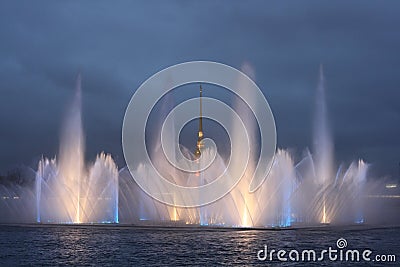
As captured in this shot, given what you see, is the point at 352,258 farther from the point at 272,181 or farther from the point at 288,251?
the point at 272,181

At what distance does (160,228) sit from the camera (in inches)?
1362

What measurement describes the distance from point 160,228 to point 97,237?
6221 millimetres

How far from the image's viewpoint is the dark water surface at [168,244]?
20750mm

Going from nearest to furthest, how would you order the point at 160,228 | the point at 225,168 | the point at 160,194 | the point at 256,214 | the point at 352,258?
the point at 352,258 < the point at 160,228 < the point at 256,214 < the point at 225,168 < the point at 160,194

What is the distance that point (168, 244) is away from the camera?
25906 mm

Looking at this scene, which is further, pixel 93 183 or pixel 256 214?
pixel 93 183

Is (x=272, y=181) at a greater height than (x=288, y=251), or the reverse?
(x=272, y=181)

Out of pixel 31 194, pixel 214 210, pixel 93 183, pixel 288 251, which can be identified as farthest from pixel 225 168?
pixel 31 194

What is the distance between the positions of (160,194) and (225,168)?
11931 mm

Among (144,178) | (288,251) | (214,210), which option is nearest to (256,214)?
(214,210)

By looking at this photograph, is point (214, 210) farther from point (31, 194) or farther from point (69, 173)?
point (31, 194)

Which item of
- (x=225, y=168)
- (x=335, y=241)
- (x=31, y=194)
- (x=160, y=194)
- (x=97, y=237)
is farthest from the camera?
(x=31, y=194)

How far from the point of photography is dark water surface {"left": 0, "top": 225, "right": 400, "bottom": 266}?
20.8 metres

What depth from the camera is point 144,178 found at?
5172 cm
